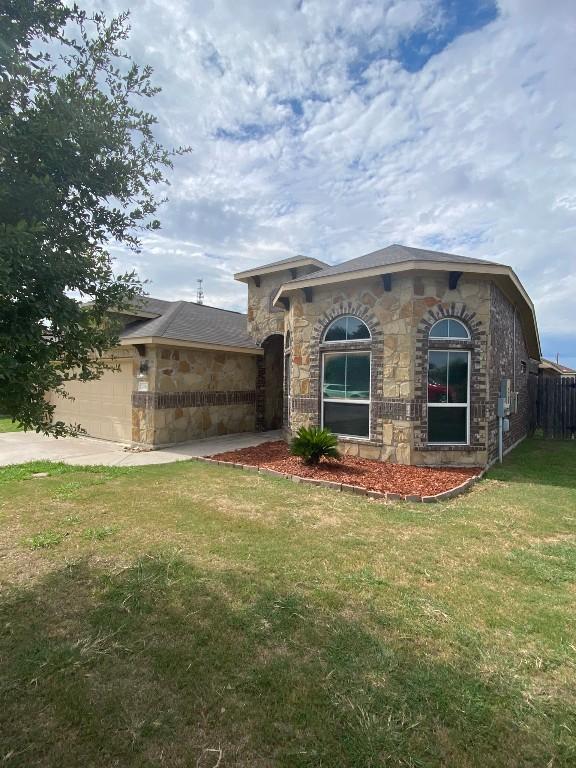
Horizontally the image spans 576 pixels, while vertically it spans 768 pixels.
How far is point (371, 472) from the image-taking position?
7.68 m

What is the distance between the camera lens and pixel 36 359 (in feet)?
8.77

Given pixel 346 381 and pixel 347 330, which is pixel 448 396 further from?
pixel 347 330

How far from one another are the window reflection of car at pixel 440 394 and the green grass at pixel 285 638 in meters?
3.23

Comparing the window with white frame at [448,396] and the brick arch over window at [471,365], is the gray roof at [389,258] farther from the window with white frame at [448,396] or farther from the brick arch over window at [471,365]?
the window with white frame at [448,396]

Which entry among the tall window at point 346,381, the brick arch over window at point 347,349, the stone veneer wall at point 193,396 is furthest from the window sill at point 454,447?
the stone veneer wall at point 193,396

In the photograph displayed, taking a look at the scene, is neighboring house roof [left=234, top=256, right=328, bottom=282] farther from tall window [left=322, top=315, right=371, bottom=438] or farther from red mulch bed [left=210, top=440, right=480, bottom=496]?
red mulch bed [left=210, top=440, right=480, bottom=496]

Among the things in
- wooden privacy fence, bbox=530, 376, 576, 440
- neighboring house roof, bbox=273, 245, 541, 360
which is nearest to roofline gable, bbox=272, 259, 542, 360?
neighboring house roof, bbox=273, 245, 541, 360

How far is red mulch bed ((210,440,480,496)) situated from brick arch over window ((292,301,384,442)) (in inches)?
38.3

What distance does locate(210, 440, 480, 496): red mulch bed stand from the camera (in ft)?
22.2

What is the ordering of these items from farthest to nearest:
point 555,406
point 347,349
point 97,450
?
point 555,406, point 97,450, point 347,349

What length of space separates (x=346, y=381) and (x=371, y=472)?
92.0 inches

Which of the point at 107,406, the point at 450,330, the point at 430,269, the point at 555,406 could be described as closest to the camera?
the point at 430,269

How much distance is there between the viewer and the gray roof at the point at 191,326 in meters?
10.8

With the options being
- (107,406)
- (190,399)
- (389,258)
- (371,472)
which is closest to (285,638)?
(371,472)
